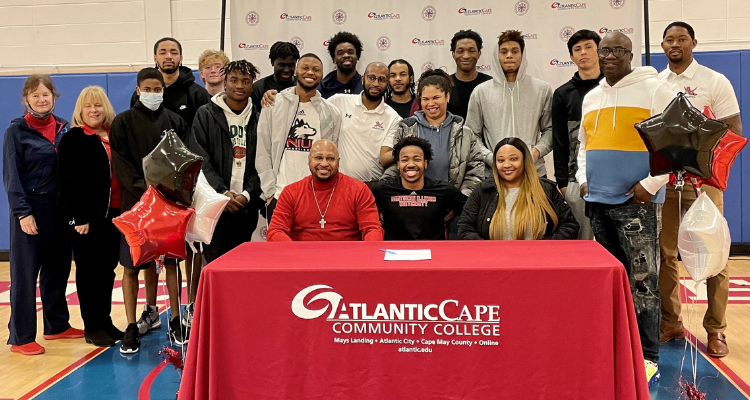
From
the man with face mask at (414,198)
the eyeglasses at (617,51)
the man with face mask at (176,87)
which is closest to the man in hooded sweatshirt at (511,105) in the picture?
the man with face mask at (414,198)

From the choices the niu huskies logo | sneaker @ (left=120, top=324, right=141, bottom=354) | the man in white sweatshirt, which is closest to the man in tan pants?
the niu huskies logo

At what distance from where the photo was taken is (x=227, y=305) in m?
2.36

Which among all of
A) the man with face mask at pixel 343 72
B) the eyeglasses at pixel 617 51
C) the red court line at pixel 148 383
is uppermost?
the man with face mask at pixel 343 72

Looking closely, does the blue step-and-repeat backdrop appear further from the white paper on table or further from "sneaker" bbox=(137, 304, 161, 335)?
the white paper on table

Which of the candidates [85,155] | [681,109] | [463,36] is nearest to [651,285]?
[681,109]

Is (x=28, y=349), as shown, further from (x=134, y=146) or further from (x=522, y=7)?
(x=522, y=7)

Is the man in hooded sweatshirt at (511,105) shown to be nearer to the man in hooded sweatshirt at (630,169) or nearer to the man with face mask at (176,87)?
the man in hooded sweatshirt at (630,169)

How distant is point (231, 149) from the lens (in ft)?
13.1

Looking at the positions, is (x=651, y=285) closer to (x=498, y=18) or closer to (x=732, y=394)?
(x=732, y=394)

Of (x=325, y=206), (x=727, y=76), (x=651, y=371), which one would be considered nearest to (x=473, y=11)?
(x=325, y=206)

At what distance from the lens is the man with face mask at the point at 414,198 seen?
11.9 feet

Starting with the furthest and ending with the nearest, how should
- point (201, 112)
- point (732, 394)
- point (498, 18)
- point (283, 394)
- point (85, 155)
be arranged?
point (498, 18)
point (201, 112)
point (85, 155)
point (732, 394)
point (283, 394)

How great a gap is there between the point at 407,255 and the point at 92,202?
212 cm

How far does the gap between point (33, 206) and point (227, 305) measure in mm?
2073
